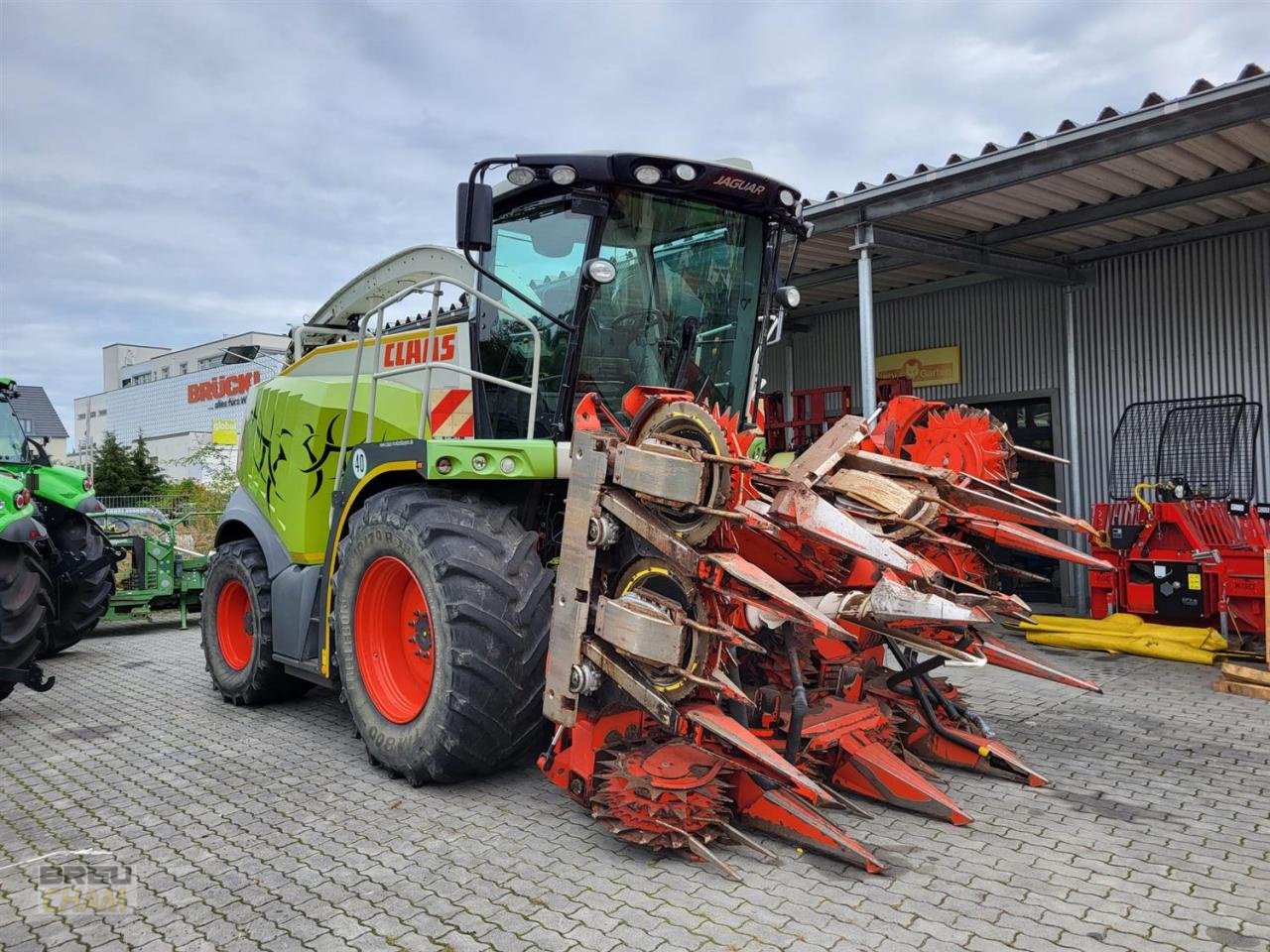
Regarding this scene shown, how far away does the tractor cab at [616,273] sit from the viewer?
4.16 m

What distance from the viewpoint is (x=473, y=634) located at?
3604 mm

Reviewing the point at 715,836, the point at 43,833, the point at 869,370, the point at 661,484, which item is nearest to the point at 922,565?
the point at 661,484

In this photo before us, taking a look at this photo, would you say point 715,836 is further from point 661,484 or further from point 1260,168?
point 1260,168

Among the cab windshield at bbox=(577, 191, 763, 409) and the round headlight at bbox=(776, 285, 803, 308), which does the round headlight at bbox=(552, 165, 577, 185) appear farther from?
the round headlight at bbox=(776, 285, 803, 308)

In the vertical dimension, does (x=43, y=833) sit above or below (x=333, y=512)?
below

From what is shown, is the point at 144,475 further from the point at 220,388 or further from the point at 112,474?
the point at 220,388

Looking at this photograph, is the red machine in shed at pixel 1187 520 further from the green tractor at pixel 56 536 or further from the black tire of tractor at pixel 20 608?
the green tractor at pixel 56 536

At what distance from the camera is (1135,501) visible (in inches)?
310

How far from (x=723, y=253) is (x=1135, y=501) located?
17.2 feet

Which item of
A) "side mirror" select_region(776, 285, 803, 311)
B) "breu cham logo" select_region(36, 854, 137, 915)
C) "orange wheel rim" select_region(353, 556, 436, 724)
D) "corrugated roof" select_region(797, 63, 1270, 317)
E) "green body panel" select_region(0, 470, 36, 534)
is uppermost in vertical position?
"corrugated roof" select_region(797, 63, 1270, 317)

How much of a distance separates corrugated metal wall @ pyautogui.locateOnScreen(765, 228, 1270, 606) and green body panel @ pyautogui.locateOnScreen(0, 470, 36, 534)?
8971mm

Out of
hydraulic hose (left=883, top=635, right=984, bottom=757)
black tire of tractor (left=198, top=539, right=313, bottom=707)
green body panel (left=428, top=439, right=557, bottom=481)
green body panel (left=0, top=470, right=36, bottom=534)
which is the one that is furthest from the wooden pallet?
green body panel (left=0, top=470, right=36, bottom=534)

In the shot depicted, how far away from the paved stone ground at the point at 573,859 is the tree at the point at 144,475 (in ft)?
68.2

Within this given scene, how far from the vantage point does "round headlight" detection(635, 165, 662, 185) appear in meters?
4.10
